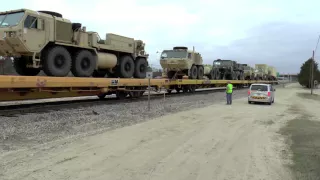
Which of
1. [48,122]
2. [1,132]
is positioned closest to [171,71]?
[48,122]

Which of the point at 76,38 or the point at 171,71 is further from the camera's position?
the point at 171,71

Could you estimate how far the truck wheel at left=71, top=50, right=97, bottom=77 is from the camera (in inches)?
519

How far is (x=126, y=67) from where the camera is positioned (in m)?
16.9

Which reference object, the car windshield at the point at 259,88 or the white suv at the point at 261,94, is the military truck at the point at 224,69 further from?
Result: the white suv at the point at 261,94

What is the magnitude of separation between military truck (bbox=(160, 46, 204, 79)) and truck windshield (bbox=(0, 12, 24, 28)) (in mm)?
14211

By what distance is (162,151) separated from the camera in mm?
6801

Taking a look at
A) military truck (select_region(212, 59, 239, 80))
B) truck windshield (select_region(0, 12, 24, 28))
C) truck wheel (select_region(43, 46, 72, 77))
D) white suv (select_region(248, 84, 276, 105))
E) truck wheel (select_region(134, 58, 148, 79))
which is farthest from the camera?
military truck (select_region(212, 59, 239, 80))

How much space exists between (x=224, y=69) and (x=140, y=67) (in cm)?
1962

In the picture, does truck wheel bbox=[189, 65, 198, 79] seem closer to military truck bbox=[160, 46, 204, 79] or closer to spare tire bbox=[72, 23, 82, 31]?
military truck bbox=[160, 46, 204, 79]

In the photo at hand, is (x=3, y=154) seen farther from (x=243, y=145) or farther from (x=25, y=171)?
(x=243, y=145)

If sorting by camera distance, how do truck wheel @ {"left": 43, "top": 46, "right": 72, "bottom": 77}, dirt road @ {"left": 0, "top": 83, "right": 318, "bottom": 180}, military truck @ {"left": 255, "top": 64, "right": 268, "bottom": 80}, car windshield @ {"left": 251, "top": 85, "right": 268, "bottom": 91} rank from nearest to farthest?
dirt road @ {"left": 0, "top": 83, "right": 318, "bottom": 180}, truck wheel @ {"left": 43, "top": 46, "right": 72, "bottom": 77}, car windshield @ {"left": 251, "top": 85, "right": 268, "bottom": 91}, military truck @ {"left": 255, "top": 64, "right": 268, "bottom": 80}

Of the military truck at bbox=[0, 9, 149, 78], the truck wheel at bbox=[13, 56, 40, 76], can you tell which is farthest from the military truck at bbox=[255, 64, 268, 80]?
the truck wheel at bbox=[13, 56, 40, 76]

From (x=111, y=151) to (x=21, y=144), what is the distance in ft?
6.90

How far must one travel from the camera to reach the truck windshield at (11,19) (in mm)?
10859
